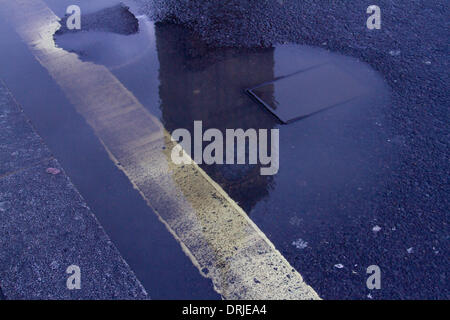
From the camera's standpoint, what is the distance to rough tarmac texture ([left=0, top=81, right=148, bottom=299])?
116 inches

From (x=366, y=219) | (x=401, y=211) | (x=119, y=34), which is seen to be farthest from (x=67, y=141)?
(x=401, y=211)

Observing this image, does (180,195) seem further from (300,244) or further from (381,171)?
(381,171)

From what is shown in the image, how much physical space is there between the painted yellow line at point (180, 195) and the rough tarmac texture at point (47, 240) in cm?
51

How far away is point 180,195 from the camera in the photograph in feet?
11.8

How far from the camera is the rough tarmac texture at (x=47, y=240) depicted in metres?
2.94

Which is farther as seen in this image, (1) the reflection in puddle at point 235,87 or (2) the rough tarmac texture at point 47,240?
(1) the reflection in puddle at point 235,87

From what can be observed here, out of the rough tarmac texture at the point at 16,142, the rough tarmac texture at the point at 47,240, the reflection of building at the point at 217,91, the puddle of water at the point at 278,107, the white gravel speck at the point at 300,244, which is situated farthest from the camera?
the rough tarmac texture at the point at 16,142

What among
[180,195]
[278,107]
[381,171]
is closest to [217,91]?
[278,107]

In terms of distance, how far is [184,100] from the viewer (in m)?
4.52

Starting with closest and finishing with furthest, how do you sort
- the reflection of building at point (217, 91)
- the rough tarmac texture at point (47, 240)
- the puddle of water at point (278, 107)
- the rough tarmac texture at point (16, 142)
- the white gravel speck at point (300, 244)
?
1. the rough tarmac texture at point (47, 240)
2. the white gravel speck at point (300, 244)
3. the puddle of water at point (278, 107)
4. the reflection of building at point (217, 91)
5. the rough tarmac texture at point (16, 142)

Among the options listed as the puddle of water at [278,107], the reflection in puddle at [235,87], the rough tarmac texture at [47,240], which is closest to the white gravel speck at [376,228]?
the puddle of water at [278,107]

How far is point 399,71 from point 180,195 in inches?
114

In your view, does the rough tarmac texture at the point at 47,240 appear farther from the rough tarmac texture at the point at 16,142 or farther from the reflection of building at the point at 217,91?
the reflection of building at the point at 217,91

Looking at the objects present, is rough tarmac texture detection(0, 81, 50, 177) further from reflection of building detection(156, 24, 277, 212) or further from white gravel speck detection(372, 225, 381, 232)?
white gravel speck detection(372, 225, 381, 232)
